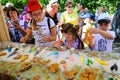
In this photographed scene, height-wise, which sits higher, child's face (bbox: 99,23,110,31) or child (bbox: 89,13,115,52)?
child's face (bbox: 99,23,110,31)

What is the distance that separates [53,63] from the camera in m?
1.45

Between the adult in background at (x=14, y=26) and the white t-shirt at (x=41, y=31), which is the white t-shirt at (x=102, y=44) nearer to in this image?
the white t-shirt at (x=41, y=31)

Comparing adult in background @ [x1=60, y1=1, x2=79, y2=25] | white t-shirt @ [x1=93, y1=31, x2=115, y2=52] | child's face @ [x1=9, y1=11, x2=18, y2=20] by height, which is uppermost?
child's face @ [x1=9, y1=11, x2=18, y2=20]

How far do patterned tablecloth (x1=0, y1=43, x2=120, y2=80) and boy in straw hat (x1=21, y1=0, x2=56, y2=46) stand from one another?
0.31 m

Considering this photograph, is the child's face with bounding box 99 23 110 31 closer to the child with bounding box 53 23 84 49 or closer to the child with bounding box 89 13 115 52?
the child with bounding box 89 13 115 52

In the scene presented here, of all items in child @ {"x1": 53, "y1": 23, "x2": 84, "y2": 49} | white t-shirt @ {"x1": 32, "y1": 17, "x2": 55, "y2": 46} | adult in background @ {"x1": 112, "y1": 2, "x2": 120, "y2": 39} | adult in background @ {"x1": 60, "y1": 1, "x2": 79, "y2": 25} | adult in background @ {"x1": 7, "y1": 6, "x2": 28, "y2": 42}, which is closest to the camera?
child @ {"x1": 53, "y1": 23, "x2": 84, "y2": 49}

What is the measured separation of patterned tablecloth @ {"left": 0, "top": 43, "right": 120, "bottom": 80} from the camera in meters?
1.31

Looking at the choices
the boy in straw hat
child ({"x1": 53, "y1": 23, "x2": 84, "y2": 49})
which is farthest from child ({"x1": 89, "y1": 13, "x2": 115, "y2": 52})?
the boy in straw hat

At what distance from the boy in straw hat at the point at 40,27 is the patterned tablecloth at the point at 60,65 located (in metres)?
0.31

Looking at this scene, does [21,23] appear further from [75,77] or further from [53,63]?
[75,77]

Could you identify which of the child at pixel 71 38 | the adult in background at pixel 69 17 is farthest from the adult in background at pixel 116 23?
the child at pixel 71 38

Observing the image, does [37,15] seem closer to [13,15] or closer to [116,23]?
[13,15]

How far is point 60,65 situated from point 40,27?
609 mm

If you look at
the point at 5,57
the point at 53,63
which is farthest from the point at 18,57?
the point at 53,63
